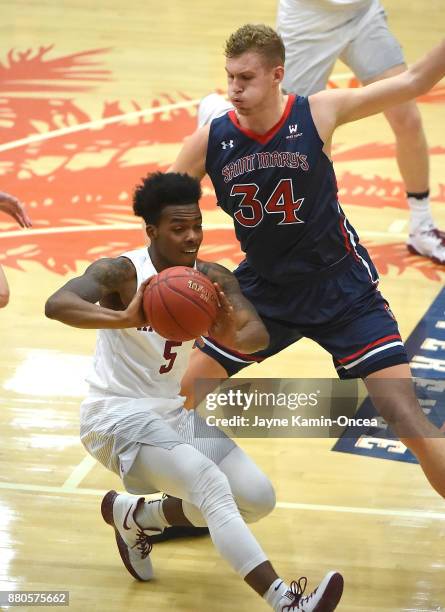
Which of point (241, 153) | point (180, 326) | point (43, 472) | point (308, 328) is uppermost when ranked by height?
point (241, 153)

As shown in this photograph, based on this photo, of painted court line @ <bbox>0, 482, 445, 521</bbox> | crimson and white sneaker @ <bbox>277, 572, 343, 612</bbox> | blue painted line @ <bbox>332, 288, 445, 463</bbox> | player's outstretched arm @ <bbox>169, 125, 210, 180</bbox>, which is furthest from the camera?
blue painted line @ <bbox>332, 288, 445, 463</bbox>

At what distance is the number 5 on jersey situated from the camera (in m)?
5.41

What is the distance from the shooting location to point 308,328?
5.55 m

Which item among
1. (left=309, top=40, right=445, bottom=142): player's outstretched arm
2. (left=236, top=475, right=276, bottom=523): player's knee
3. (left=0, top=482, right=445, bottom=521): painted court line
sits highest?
(left=309, top=40, right=445, bottom=142): player's outstretched arm

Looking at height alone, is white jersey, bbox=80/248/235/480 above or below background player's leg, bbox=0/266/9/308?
below

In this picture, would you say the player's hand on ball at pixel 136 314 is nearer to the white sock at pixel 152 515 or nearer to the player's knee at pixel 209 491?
the player's knee at pixel 209 491

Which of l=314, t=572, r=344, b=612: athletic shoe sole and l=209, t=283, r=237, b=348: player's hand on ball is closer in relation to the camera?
l=314, t=572, r=344, b=612: athletic shoe sole

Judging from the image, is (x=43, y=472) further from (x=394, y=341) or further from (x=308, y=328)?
(x=394, y=341)

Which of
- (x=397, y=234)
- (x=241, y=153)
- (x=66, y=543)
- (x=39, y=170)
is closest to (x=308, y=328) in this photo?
(x=241, y=153)

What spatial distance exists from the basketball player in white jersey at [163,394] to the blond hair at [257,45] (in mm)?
758

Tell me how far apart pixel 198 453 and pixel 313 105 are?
1.71m

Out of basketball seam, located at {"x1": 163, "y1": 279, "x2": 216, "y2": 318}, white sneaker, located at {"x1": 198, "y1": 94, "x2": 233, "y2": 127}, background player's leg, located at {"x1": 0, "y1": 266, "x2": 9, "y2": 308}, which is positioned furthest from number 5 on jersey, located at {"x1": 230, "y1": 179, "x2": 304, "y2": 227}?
white sneaker, located at {"x1": 198, "y1": 94, "x2": 233, "y2": 127}

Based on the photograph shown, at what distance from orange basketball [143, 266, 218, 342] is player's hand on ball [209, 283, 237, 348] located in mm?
150

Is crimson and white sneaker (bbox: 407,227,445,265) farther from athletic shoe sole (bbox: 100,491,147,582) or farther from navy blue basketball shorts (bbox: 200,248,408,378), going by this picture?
athletic shoe sole (bbox: 100,491,147,582)
